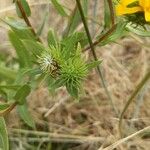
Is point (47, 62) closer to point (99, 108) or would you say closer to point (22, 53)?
point (22, 53)

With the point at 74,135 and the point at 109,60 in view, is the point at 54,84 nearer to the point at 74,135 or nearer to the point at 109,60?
the point at 74,135

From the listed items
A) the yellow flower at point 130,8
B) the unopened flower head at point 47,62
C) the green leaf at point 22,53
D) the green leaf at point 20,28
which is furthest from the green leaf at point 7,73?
the yellow flower at point 130,8

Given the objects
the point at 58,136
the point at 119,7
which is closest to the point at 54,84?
the point at 119,7

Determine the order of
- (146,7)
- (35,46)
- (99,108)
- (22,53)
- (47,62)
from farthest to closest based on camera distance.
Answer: (99,108) < (22,53) < (35,46) < (47,62) < (146,7)

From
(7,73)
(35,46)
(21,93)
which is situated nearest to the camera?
(35,46)

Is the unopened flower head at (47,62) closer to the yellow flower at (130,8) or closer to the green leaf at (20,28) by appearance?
the yellow flower at (130,8)

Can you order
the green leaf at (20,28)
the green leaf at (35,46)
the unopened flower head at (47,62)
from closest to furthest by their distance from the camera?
1. the unopened flower head at (47,62)
2. the green leaf at (35,46)
3. the green leaf at (20,28)

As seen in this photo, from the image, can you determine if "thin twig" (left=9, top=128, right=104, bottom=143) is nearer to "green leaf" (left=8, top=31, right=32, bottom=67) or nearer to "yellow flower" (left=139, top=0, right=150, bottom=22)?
"green leaf" (left=8, top=31, right=32, bottom=67)

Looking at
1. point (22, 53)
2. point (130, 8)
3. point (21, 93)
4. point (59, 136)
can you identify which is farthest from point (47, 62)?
point (59, 136)

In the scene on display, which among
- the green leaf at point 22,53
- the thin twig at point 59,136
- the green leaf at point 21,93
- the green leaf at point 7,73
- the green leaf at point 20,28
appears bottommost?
the thin twig at point 59,136

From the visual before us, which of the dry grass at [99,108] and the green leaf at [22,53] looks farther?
the dry grass at [99,108]
